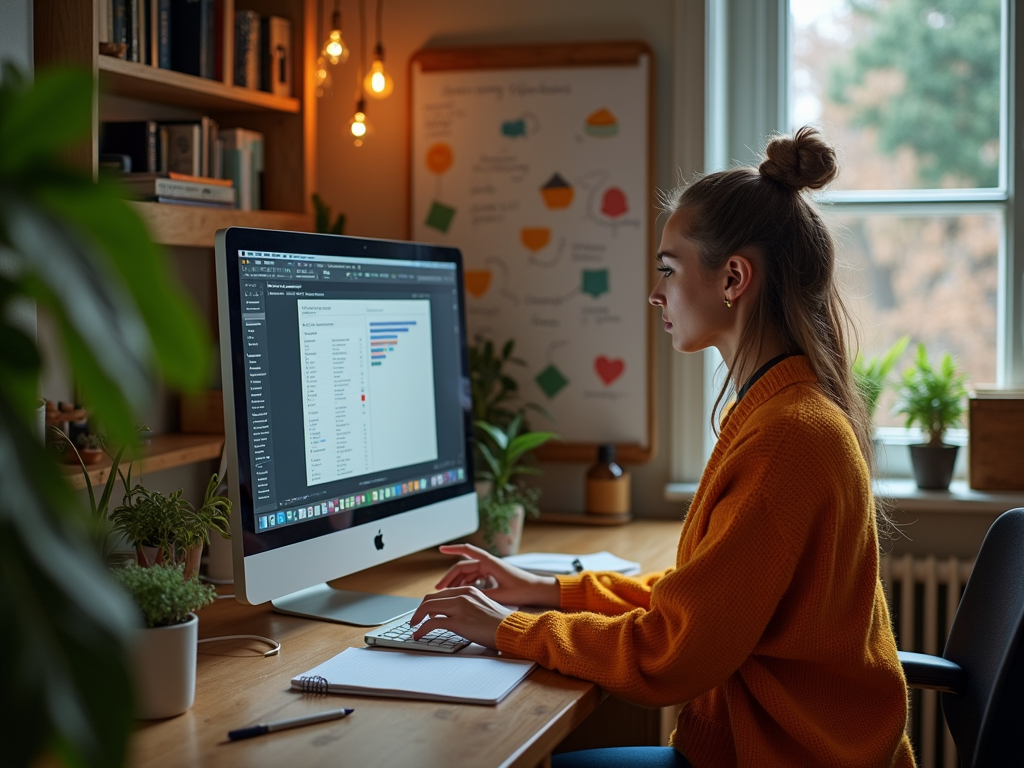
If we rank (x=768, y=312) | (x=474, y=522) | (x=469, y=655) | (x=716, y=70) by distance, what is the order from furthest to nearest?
(x=716, y=70), (x=474, y=522), (x=768, y=312), (x=469, y=655)

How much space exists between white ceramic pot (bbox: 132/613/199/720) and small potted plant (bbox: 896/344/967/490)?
1.70 metres

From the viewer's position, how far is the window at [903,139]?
7.85 ft

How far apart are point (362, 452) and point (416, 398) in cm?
18

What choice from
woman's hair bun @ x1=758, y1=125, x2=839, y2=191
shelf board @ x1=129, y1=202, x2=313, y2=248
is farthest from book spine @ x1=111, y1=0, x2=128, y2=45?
woman's hair bun @ x1=758, y1=125, x2=839, y2=191

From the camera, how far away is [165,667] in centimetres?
110

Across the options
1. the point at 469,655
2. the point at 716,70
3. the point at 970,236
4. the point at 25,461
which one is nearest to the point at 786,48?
the point at 716,70

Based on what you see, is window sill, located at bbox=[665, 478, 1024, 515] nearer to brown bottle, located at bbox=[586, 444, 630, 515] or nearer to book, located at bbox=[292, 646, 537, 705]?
brown bottle, located at bbox=[586, 444, 630, 515]

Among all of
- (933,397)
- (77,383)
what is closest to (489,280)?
(933,397)

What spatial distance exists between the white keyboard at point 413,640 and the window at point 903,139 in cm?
115

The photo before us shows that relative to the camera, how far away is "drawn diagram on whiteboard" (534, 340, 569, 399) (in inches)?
95.9

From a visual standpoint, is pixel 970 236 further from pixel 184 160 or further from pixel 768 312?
pixel 184 160

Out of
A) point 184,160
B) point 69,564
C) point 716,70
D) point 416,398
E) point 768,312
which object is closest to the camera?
point 69,564

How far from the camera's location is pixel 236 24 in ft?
7.20

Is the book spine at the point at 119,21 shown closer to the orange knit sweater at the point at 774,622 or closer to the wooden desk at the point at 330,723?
the wooden desk at the point at 330,723
